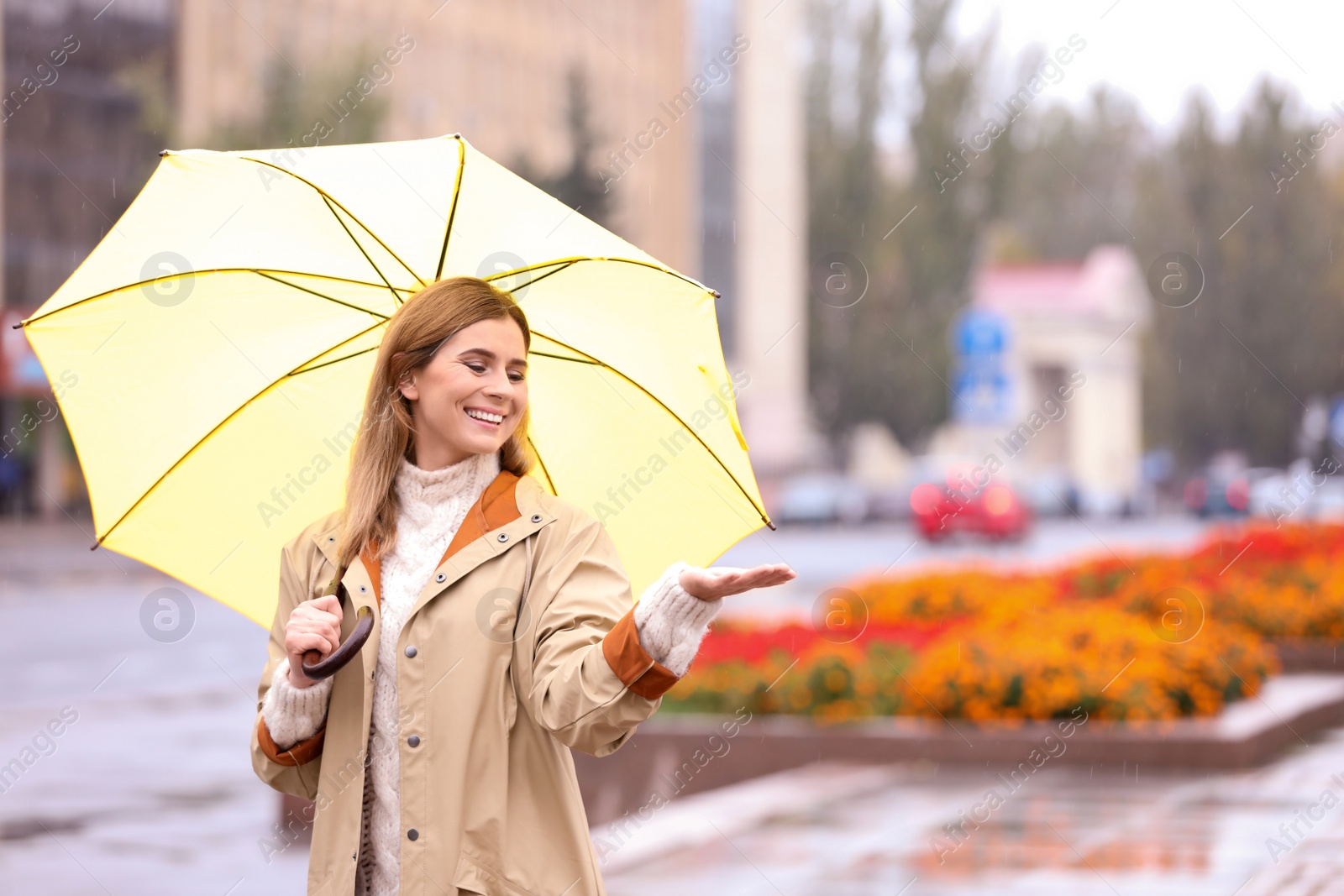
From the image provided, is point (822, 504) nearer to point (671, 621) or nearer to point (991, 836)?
point (991, 836)

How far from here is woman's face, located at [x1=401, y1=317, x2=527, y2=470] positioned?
9.67ft

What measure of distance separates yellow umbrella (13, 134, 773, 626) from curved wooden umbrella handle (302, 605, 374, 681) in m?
0.59

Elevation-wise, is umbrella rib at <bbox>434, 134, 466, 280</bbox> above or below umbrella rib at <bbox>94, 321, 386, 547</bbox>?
above

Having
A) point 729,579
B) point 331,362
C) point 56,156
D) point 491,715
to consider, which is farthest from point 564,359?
point 56,156

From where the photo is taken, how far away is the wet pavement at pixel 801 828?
6430mm

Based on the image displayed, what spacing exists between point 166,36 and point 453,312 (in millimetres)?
38203

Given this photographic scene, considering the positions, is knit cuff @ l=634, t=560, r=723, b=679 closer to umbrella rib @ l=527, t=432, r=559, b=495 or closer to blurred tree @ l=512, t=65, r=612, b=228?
umbrella rib @ l=527, t=432, r=559, b=495

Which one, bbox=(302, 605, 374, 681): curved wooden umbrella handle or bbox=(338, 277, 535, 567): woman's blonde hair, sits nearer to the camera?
bbox=(302, 605, 374, 681): curved wooden umbrella handle

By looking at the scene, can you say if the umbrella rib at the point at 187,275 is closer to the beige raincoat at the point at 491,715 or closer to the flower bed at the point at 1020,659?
the beige raincoat at the point at 491,715

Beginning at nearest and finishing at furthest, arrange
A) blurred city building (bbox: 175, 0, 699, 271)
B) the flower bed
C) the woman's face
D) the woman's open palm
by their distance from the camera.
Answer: the woman's open palm
the woman's face
the flower bed
blurred city building (bbox: 175, 0, 699, 271)

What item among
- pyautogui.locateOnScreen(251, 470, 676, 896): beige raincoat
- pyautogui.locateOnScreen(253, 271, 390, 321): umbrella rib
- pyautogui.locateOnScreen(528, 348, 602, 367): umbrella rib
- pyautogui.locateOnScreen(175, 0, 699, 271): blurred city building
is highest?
pyautogui.locateOnScreen(175, 0, 699, 271): blurred city building

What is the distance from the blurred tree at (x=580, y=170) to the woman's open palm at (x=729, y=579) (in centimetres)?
3561

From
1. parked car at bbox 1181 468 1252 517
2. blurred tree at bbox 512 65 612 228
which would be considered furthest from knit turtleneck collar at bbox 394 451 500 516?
parked car at bbox 1181 468 1252 517

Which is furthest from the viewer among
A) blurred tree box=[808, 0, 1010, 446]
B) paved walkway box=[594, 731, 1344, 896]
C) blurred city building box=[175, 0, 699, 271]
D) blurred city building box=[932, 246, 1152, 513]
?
blurred city building box=[932, 246, 1152, 513]
